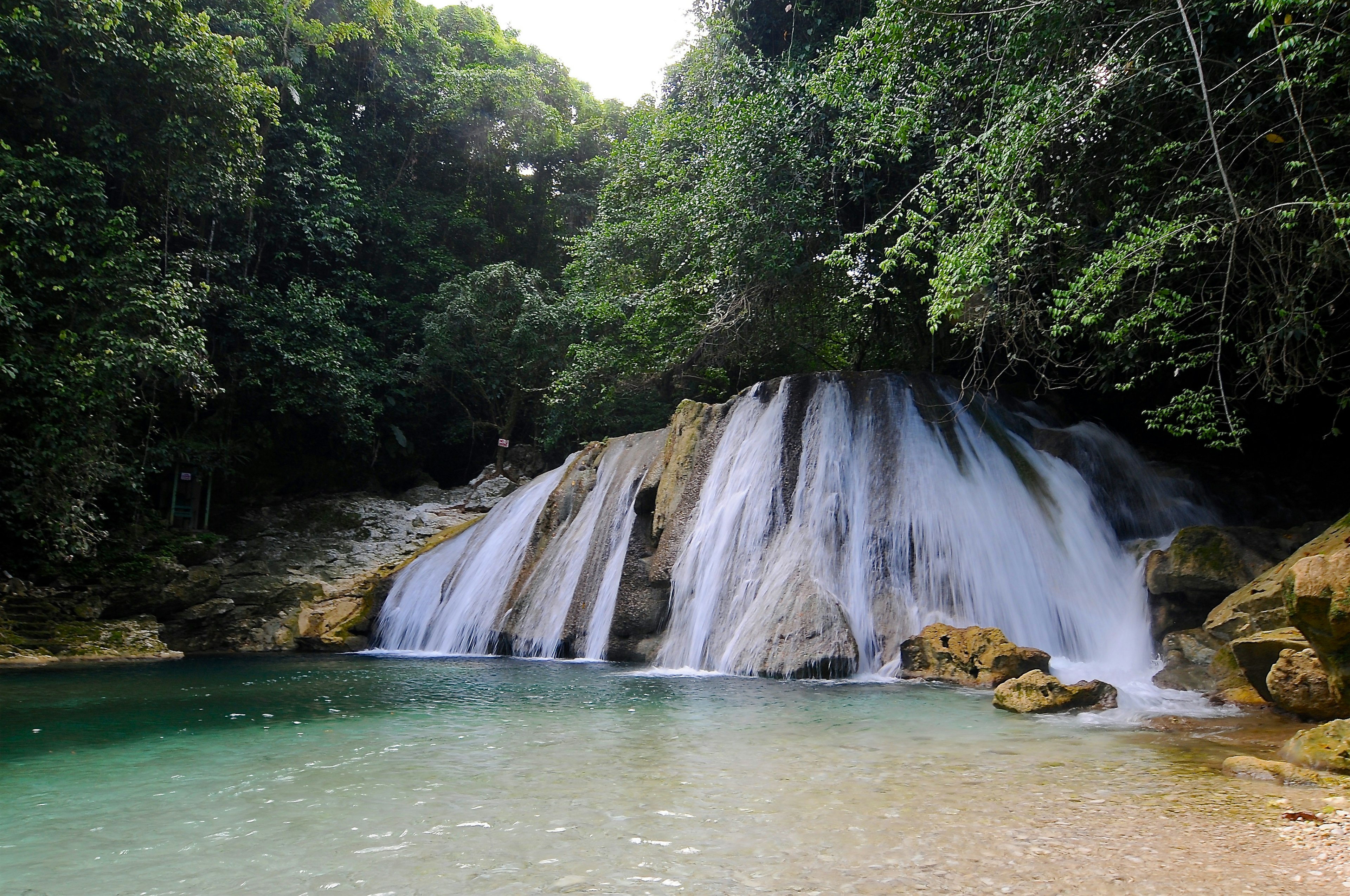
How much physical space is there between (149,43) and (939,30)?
13723 millimetres

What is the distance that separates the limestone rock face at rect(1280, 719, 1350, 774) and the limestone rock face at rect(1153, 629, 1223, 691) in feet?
9.69

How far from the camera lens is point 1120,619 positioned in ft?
29.4

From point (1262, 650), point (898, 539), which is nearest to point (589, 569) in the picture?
point (898, 539)

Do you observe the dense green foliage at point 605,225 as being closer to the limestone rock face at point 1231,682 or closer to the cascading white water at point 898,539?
the cascading white water at point 898,539

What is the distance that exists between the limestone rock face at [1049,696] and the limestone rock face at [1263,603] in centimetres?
140

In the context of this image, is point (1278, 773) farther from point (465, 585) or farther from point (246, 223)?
point (246, 223)

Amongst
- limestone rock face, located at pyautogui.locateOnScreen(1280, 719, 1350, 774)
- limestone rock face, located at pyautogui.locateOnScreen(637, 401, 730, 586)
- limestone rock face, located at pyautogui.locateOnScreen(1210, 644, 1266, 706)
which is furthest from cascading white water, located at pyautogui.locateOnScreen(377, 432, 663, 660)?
limestone rock face, located at pyautogui.locateOnScreen(1280, 719, 1350, 774)

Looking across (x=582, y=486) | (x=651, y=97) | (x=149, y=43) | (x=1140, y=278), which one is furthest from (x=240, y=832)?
(x=651, y=97)

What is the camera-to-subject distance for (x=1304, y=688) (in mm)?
5164

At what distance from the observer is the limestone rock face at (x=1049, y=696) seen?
5949 millimetres

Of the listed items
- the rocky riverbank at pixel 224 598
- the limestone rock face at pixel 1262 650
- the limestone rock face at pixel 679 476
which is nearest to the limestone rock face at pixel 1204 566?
the limestone rock face at pixel 1262 650

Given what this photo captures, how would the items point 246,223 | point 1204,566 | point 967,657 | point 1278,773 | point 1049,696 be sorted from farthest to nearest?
point 246,223
point 1204,566
point 967,657
point 1049,696
point 1278,773

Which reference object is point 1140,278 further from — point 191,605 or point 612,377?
point 191,605

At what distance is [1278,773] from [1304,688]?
1851 mm
